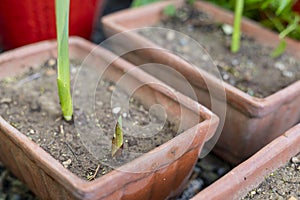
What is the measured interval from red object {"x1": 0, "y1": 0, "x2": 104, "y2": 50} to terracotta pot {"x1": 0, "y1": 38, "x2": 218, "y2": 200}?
0.77 feet

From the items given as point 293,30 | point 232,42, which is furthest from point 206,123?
point 293,30

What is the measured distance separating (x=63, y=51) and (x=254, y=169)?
0.42m

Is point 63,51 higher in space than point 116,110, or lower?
higher

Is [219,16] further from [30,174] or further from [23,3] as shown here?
[30,174]

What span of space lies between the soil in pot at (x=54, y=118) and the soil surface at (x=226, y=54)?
286mm

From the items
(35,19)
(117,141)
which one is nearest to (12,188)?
(117,141)

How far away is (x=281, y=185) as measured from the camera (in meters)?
0.95

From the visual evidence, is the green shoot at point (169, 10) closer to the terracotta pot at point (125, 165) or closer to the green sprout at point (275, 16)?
the green sprout at point (275, 16)

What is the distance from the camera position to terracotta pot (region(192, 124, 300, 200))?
0.83 meters

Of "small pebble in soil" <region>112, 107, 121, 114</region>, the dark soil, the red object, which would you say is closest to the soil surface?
the red object

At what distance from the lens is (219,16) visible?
4.96 ft

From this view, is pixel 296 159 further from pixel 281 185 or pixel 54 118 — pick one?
pixel 54 118

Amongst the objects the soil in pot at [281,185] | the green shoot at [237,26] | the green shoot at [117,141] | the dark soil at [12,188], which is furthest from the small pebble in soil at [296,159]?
the dark soil at [12,188]

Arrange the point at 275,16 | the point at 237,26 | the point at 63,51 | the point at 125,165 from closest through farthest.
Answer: the point at 125,165 → the point at 63,51 → the point at 237,26 → the point at 275,16
